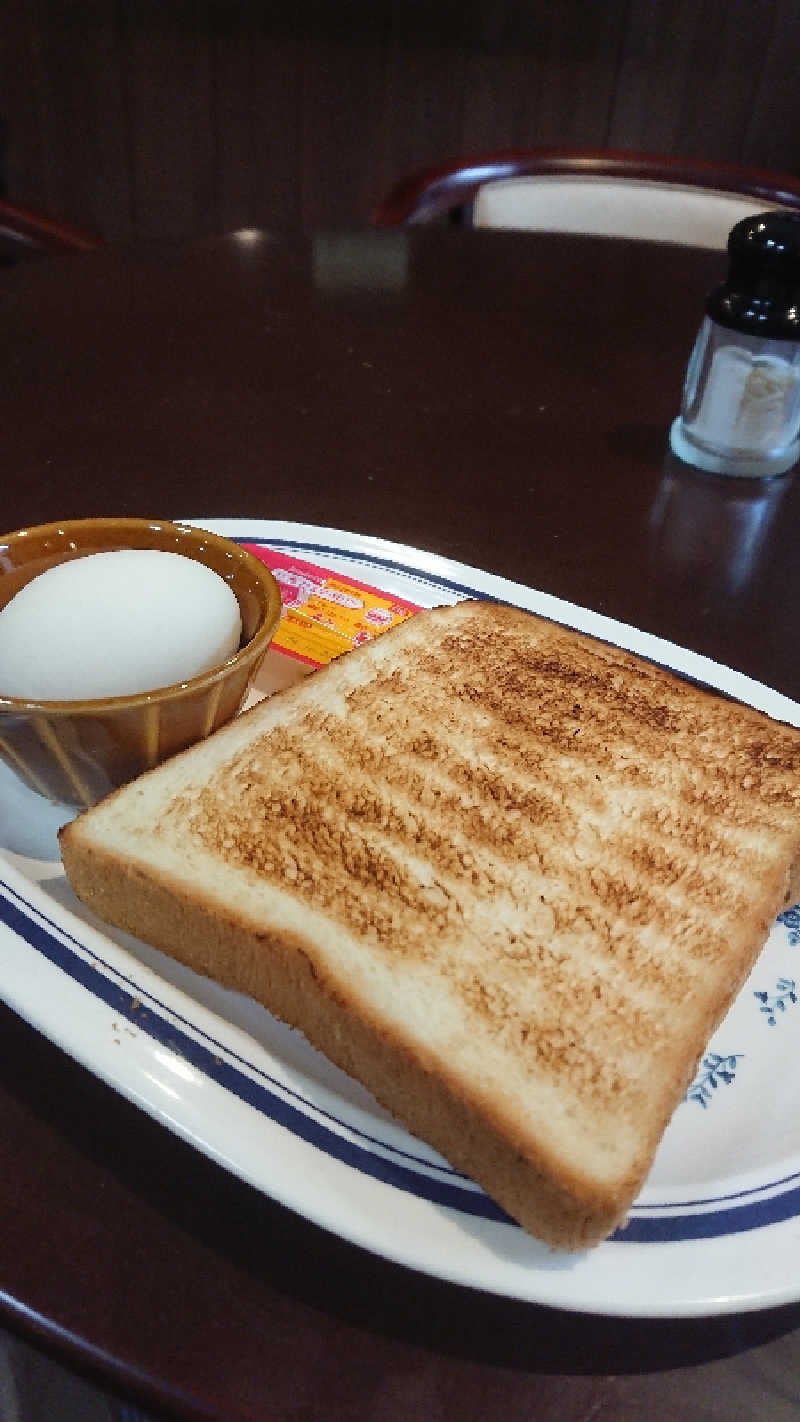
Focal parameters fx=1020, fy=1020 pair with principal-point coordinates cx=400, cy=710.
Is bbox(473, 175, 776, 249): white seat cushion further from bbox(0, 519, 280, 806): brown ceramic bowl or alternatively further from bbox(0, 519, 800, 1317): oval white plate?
bbox(0, 519, 800, 1317): oval white plate

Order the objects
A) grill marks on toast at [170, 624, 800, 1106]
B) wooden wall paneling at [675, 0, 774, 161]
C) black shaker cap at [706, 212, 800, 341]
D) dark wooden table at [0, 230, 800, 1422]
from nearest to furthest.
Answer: dark wooden table at [0, 230, 800, 1422], grill marks on toast at [170, 624, 800, 1106], black shaker cap at [706, 212, 800, 341], wooden wall paneling at [675, 0, 774, 161]

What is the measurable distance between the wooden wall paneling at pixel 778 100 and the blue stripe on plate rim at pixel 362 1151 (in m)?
3.36

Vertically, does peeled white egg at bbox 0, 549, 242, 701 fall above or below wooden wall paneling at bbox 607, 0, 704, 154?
below

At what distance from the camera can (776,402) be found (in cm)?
116

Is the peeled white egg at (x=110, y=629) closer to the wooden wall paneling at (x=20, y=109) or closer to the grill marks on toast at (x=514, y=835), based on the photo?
the grill marks on toast at (x=514, y=835)

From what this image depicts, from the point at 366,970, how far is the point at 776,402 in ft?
2.89

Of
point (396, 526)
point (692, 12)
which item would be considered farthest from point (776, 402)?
point (692, 12)

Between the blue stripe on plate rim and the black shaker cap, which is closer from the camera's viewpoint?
the blue stripe on plate rim

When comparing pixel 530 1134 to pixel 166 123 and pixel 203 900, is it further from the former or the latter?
pixel 166 123

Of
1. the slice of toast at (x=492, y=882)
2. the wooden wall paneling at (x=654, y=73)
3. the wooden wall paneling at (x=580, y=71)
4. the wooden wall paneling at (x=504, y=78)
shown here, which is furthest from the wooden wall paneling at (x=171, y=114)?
the slice of toast at (x=492, y=882)

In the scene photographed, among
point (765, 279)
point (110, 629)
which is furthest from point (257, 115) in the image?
point (110, 629)

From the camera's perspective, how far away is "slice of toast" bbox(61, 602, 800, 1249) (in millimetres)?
541

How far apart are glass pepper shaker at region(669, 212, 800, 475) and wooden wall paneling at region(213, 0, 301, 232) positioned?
7.29 feet

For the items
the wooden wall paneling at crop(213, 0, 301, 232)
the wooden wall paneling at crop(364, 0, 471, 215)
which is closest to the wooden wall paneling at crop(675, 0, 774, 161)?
the wooden wall paneling at crop(364, 0, 471, 215)
